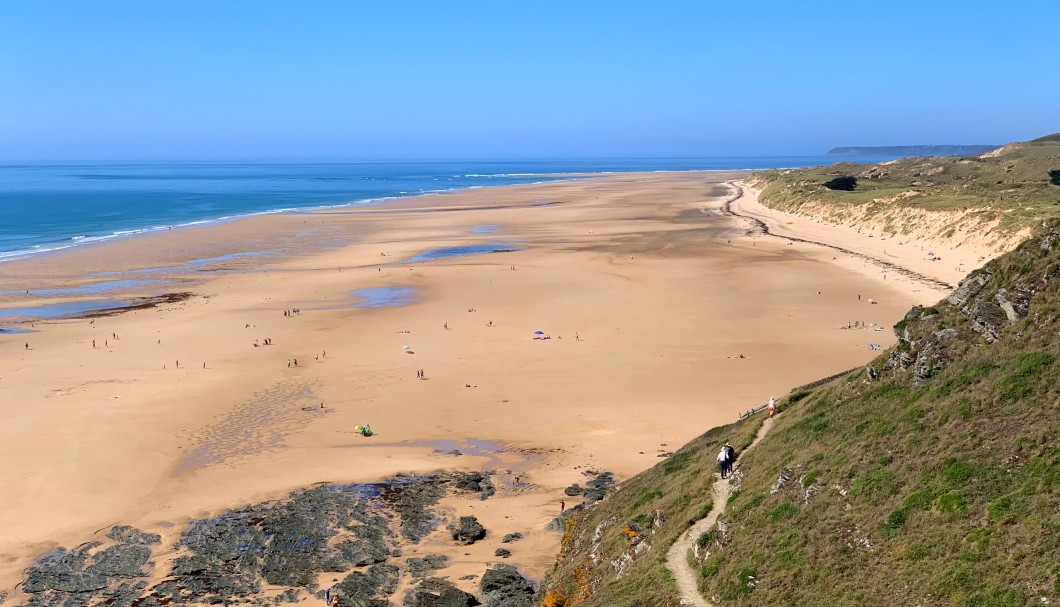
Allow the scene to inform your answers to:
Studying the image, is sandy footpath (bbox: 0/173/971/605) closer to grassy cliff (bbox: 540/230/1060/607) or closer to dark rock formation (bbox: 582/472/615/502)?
dark rock formation (bbox: 582/472/615/502)

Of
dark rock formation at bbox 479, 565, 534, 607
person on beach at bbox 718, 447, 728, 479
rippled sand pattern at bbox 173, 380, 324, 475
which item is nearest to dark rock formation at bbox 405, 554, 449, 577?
dark rock formation at bbox 479, 565, 534, 607

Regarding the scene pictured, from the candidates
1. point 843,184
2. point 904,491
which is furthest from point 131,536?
point 843,184

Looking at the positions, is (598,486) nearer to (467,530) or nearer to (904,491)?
(467,530)

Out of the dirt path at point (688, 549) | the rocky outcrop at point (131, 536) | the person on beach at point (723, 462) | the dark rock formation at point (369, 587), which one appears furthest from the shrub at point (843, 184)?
the rocky outcrop at point (131, 536)

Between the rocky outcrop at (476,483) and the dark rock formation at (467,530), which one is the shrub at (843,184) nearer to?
the rocky outcrop at (476,483)

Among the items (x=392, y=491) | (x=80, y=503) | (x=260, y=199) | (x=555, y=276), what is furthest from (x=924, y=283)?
(x=260, y=199)

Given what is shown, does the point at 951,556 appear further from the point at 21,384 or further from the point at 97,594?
the point at 21,384
